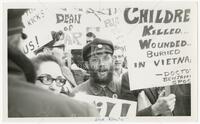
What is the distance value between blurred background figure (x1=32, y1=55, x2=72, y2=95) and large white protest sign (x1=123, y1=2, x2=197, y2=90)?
0.25 metres

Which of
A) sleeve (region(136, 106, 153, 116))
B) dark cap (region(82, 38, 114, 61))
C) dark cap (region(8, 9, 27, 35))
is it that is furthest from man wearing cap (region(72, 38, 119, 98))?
dark cap (region(8, 9, 27, 35))

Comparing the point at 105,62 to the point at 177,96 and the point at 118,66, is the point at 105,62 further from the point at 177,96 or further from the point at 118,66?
the point at 177,96

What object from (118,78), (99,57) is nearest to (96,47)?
(99,57)

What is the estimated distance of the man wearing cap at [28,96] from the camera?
951 millimetres

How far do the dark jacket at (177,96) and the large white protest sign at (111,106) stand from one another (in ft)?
0.08

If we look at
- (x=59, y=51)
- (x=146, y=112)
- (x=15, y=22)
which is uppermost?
(x=15, y=22)

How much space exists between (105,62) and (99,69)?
3 centimetres

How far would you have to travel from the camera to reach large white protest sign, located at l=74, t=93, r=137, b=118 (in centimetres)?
95

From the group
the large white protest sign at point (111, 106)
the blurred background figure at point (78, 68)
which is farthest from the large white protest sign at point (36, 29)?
the large white protest sign at point (111, 106)

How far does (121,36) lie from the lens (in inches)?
37.4

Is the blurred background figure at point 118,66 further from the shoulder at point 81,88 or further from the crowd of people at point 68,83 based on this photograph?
the shoulder at point 81,88

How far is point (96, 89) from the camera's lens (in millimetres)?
958
